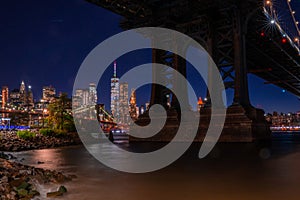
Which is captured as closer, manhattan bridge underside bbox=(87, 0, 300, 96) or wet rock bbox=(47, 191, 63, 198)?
wet rock bbox=(47, 191, 63, 198)

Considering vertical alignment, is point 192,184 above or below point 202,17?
below

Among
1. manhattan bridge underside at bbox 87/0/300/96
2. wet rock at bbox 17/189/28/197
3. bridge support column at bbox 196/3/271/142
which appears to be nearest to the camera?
wet rock at bbox 17/189/28/197

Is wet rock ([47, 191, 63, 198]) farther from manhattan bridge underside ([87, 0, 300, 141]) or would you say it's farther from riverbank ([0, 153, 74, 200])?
manhattan bridge underside ([87, 0, 300, 141])

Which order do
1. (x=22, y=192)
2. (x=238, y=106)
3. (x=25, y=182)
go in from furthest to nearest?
1. (x=238, y=106)
2. (x=25, y=182)
3. (x=22, y=192)

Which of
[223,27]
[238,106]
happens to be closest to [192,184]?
[238,106]

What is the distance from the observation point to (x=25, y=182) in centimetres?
839

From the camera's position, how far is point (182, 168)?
41.0ft

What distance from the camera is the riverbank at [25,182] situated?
24.8ft

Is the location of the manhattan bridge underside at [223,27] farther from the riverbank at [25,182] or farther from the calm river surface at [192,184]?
the riverbank at [25,182]

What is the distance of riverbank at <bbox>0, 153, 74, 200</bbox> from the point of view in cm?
755

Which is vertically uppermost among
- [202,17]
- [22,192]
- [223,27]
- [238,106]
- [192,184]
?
[202,17]

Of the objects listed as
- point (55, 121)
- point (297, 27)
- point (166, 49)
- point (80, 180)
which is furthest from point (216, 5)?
point (297, 27)

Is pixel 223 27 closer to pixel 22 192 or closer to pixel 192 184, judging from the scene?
pixel 192 184

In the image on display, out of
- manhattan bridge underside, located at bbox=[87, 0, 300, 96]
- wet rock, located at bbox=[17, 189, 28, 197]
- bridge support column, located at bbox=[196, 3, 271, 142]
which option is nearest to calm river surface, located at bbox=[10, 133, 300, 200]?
wet rock, located at bbox=[17, 189, 28, 197]
